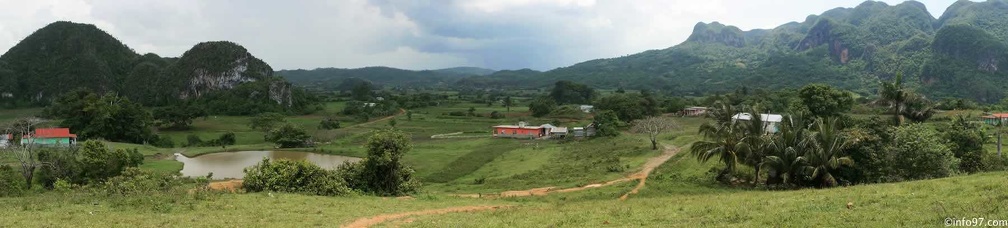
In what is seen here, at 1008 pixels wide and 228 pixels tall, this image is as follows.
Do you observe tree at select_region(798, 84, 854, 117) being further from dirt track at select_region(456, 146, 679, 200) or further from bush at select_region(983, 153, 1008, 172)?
bush at select_region(983, 153, 1008, 172)

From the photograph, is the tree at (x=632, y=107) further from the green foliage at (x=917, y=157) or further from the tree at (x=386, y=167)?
the tree at (x=386, y=167)

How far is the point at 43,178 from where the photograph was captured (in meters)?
33.4

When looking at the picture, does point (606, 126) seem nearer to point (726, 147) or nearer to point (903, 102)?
point (903, 102)

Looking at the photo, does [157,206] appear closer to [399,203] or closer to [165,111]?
[399,203]

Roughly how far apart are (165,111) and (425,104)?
163 ft

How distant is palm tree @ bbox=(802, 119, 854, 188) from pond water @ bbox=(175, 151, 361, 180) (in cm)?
3234

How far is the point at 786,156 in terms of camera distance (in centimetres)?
2431

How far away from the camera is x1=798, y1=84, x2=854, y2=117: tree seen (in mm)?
45375

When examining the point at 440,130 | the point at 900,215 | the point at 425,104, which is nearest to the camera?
the point at 900,215

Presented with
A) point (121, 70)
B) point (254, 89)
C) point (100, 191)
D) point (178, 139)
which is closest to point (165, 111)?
point (178, 139)

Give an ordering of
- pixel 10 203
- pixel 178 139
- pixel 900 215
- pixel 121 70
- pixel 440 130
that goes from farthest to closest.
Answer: pixel 121 70 < pixel 440 130 < pixel 178 139 < pixel 10 203 < pixel 900 215

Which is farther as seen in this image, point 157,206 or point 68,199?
point 68,199

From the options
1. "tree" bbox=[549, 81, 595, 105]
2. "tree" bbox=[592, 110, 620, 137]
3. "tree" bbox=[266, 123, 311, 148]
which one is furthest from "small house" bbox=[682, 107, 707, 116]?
"tree" bbox=[266, 123, 311, 148]

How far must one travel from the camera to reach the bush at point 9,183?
26906mm
